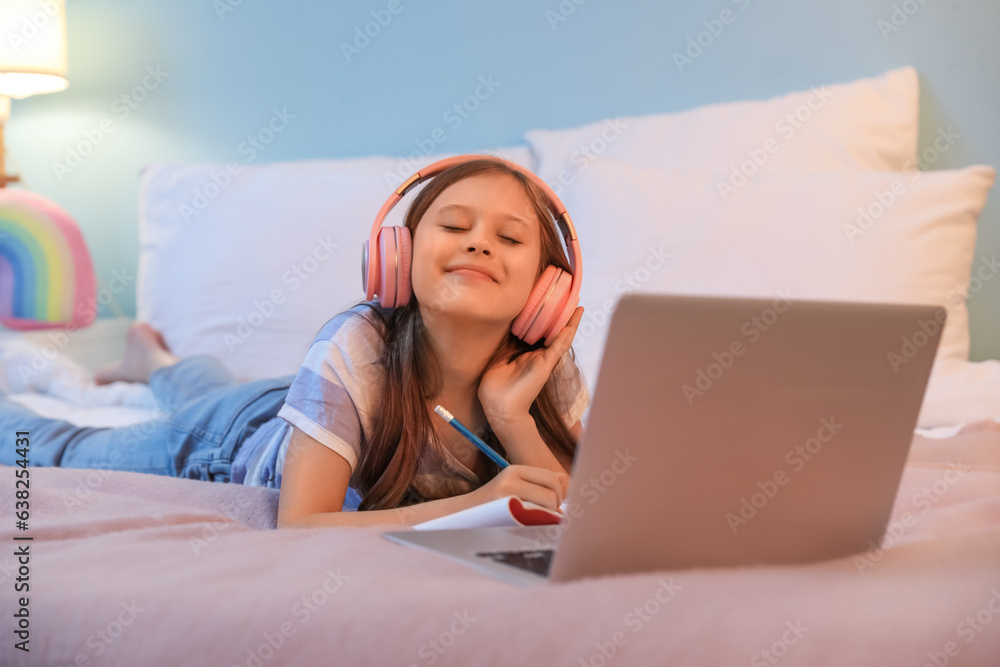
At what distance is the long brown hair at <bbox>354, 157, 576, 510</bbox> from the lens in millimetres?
1143

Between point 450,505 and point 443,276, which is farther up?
point 443,276

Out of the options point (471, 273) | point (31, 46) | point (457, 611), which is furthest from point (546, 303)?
point (31, 46)

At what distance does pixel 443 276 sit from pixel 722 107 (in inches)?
44.6

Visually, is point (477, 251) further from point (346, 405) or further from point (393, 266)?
point (346, 405)

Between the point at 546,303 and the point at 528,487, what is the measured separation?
10.8 inches

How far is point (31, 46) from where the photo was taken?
227 centimetres

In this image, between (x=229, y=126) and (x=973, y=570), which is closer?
(x=973, y=570)

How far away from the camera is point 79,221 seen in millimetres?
2689

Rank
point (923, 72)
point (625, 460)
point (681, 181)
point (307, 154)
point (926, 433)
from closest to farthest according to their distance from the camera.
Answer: point (625, 460) < point (926, 433) < point (681, 181) < point (923, 72) < point (307, 154)

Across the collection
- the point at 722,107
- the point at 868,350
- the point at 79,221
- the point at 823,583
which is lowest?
the point at 79,221

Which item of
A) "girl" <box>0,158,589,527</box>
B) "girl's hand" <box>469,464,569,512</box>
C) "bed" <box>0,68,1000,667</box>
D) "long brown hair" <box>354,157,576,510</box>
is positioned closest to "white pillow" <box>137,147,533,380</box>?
"bed" <box>0,68,1000,667</box>

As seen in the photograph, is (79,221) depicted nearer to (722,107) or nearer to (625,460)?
(722,107)

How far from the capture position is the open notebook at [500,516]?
2.57 feet

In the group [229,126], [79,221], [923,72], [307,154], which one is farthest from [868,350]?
[79,221]
